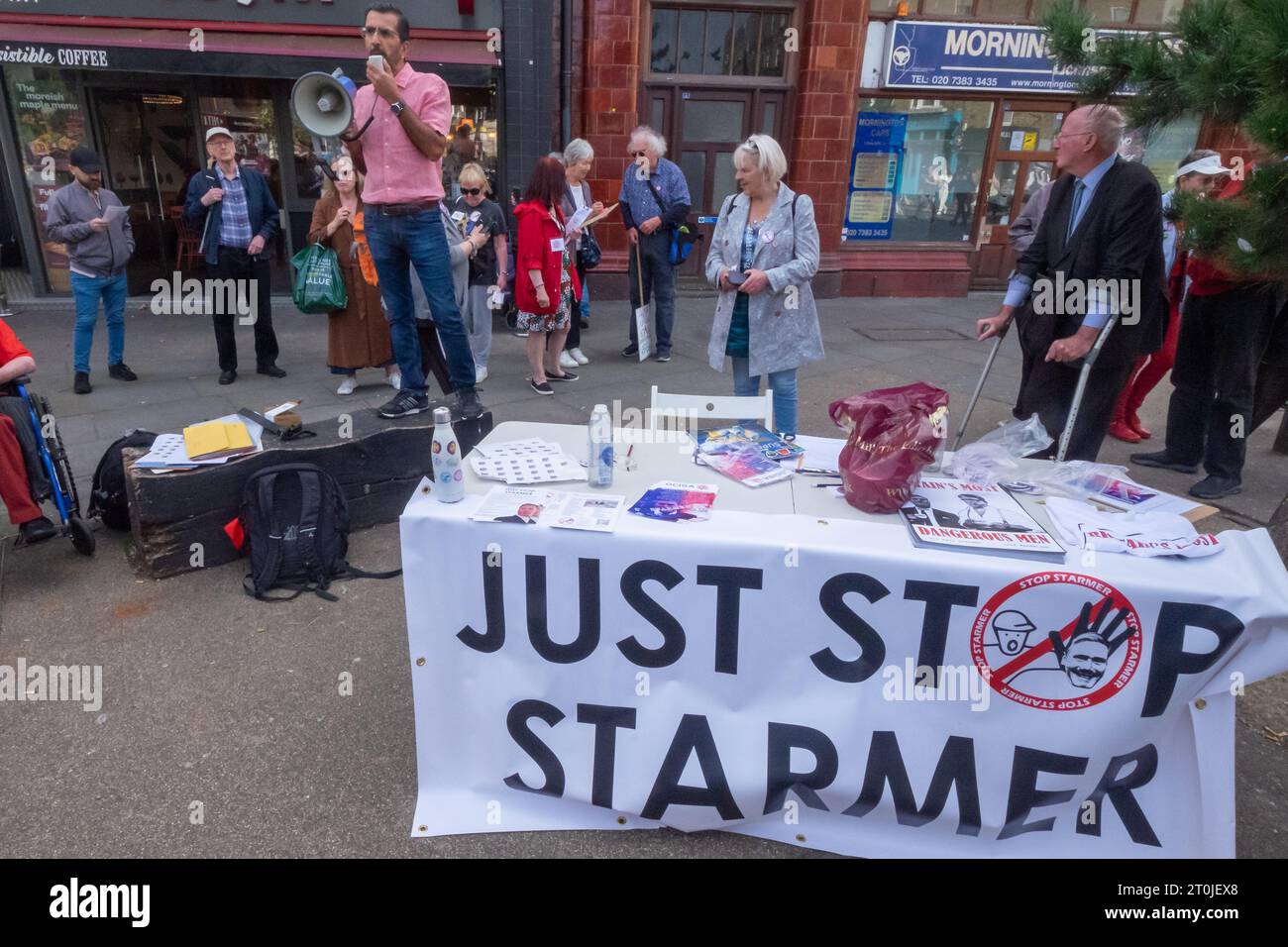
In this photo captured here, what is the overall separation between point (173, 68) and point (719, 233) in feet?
23.8

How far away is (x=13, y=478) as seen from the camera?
146 inches

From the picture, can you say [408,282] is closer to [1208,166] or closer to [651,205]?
[651,205]

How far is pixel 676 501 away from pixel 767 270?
7.24 feet

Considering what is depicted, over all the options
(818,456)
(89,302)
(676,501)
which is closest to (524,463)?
(676,501)

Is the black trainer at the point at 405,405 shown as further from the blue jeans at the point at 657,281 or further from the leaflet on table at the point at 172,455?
the blue jeans at the point at 657,281

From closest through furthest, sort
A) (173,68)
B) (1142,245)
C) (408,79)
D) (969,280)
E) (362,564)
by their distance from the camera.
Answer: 1. (1142,245)
2. (362,564)
3. (408,79)
4. (173,68)
5. (969,280)

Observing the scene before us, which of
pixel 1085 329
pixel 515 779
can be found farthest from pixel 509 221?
pixel 515 779

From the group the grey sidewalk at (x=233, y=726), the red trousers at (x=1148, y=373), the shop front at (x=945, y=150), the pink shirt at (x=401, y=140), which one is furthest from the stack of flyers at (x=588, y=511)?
the shop front at (x=945, y=150)

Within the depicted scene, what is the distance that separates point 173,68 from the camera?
8523 millimetres

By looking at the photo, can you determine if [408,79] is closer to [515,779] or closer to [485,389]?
[485,389]

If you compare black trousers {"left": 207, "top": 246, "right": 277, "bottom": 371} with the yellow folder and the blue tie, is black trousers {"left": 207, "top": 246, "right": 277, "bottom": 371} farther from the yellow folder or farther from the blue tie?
the blue tie

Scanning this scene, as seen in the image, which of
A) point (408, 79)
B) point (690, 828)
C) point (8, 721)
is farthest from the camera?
point (408, 79)

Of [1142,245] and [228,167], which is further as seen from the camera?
[228,167]

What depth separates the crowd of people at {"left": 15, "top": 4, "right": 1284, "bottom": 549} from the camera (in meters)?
3.93
